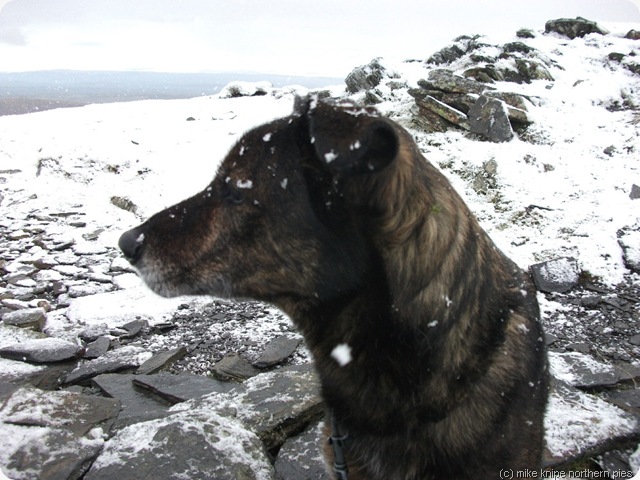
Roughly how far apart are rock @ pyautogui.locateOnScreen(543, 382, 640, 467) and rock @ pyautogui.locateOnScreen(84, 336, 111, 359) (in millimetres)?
4194

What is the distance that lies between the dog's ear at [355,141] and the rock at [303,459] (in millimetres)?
2044

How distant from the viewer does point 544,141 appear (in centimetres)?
938

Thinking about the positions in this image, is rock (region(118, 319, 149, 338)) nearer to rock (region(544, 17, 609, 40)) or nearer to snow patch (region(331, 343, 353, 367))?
snow patch (region(331, 343, 353, 367))

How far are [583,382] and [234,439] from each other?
9.61 feet

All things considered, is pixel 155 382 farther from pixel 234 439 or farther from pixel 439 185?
pixel 439 185

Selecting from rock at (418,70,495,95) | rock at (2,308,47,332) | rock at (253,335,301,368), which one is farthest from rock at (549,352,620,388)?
rock at (418,70,495,95)

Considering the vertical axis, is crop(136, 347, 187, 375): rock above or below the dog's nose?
below

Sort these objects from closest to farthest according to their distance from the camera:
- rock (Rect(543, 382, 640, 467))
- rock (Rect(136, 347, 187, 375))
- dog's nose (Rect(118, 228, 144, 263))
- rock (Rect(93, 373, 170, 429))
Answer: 1. dog's nose (Rect(118, 228, 144, 263))
2. rock (Rect(543, 382, 640, 467))
3. rock (Rect(93, 373, 170, 429))
4. rock (Rect(136, 347, 187, 375))

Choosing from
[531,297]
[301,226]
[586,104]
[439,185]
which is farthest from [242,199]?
[586,104]

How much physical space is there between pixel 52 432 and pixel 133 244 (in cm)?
161

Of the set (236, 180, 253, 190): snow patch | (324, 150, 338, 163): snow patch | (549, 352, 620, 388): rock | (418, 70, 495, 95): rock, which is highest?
(418, 70, 495, 95): rock

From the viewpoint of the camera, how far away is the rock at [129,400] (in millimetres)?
3514

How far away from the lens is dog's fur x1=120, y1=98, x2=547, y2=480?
1.95 m

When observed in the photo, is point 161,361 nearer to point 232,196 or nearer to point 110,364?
point 110,364
